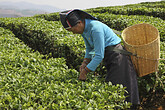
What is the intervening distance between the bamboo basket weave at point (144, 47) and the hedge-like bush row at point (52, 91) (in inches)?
22.2

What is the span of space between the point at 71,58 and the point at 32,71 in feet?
4.89

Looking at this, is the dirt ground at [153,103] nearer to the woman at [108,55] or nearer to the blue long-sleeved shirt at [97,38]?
the woman at [108,55]

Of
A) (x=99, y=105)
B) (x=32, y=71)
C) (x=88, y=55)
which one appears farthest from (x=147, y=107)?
(x=32, y=71)

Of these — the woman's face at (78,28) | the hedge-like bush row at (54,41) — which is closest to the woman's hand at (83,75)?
the woman's face at (78,28)

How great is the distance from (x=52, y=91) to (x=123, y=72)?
1.13m

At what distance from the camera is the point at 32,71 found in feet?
9.64

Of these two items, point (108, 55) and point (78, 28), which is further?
point (108, 55)

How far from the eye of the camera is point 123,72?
250 cm

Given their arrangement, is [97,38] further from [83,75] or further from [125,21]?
[125,21]

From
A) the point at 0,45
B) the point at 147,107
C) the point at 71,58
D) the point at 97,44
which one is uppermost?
the point at 97,44

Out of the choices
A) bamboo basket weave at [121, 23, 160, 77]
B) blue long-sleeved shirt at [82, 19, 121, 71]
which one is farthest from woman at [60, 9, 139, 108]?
bamboo basket weave at [121, 23, 160, 77]

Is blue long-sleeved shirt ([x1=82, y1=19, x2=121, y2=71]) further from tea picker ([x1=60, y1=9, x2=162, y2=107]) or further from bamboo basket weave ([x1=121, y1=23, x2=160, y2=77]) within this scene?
bamboo basket weave ([x1=121, y1=23, x2=160, y2=77])

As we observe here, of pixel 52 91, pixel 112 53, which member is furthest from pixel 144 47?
pixel 52 91

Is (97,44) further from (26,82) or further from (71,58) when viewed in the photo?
(71,58)
